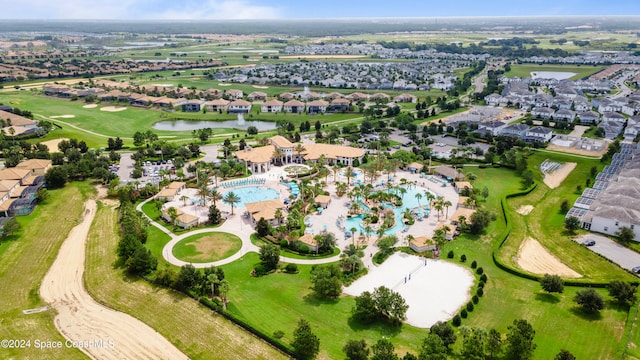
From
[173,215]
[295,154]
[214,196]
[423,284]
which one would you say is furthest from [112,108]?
[423,284]

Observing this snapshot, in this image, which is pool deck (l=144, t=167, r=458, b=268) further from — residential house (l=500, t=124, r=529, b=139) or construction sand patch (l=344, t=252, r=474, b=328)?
residential house (l=500, t=124, r=529, b=139)

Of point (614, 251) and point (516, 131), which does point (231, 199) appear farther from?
point (516, 131)

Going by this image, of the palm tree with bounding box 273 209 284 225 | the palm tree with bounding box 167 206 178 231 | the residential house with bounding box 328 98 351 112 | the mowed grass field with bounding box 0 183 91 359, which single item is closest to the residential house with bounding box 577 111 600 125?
the residential house with bounding box 328 98 351 112

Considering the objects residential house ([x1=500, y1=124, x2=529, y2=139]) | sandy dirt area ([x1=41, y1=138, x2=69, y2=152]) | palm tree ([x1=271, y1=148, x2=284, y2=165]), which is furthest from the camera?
residential house ([x1=500, y1=124, x2=529, y2=139])

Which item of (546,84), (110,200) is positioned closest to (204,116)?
(110,200)

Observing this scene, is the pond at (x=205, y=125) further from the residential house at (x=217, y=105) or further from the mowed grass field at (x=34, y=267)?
the mowed grass field at (x=34, y=267)

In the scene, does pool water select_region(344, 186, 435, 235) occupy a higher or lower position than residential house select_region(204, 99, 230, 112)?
lower

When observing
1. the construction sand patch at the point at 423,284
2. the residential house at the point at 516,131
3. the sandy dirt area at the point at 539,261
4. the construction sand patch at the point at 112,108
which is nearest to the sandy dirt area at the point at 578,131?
the residential house at the point at 516,131
